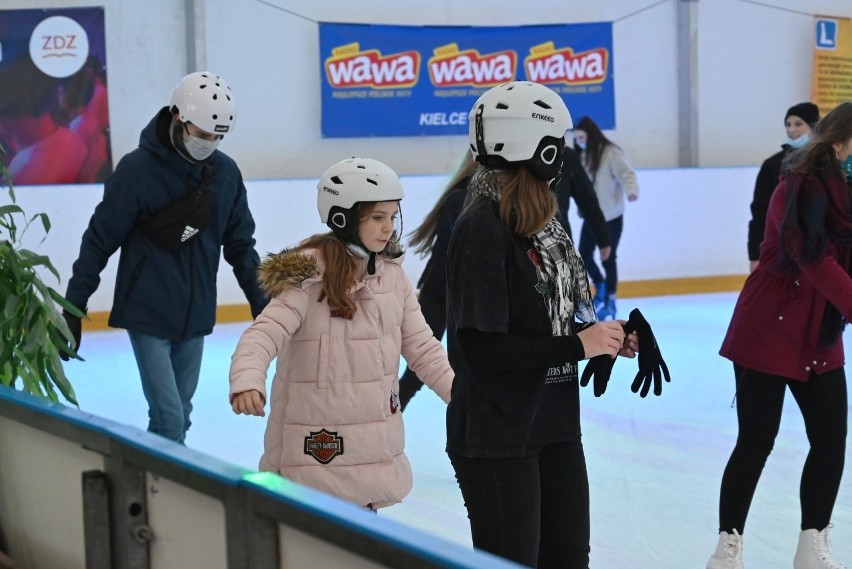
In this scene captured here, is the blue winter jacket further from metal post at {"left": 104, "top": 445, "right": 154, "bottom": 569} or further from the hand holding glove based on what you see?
metal post at {"left": 104, "top": 445, "right": 154, "bottom": 569}

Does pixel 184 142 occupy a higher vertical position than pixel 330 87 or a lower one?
lower

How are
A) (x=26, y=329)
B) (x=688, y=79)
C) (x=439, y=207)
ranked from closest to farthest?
(x=26, y=329) → (x=439, y=207) → (x=688, y=79)

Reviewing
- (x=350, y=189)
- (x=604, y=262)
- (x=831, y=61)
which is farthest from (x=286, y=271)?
(x=831, y=61)

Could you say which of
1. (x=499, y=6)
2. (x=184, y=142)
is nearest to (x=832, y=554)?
(x=184, y=142)

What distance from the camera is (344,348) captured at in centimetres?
260

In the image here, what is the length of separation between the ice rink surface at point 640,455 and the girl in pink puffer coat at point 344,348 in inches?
7.7

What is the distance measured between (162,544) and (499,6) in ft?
33.1

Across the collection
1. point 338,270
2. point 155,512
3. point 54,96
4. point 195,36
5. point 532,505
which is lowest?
point 532,505

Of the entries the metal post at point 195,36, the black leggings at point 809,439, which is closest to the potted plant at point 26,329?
the black leggings at point 809,439

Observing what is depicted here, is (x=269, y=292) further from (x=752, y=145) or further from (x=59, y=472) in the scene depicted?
(x=752, y=145)

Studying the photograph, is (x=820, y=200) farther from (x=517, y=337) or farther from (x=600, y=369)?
(x=517, y=337)

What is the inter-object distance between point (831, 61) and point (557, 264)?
Answer: 11.4 m

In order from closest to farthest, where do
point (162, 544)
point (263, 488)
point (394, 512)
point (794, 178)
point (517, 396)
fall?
point (263, 488)
point (162, 544)
point (517, 396)
point (794, 178)
point (394, 512)

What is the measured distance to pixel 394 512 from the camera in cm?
392
